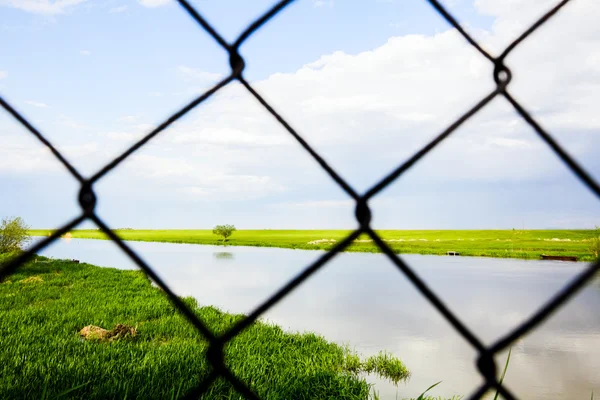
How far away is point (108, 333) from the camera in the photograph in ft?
19.6

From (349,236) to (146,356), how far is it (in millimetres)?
4887

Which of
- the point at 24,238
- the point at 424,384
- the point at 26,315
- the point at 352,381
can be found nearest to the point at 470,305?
the point at 424,384

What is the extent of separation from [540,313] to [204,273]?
22.1 meters

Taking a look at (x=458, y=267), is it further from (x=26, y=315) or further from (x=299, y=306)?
(x=26, y=315)

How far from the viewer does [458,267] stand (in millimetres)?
25250

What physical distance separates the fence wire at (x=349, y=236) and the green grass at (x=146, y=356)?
61.9 inches

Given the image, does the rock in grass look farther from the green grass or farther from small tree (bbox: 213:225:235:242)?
small tree (bbox: 213:225:235:242)

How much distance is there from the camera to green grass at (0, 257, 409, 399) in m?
3.80

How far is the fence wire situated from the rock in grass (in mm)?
5937

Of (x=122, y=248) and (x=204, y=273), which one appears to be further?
(x=204, y=273)

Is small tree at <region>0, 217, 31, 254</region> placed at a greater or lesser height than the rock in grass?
greater

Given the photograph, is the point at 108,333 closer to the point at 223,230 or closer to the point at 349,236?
the point at 349,236

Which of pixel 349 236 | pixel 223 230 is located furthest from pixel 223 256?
pixel 349 236

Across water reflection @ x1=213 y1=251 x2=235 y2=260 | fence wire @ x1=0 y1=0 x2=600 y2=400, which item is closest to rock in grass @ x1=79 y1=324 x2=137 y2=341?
fence wire @ x1=0 y1=0 x2=600 y2=400
